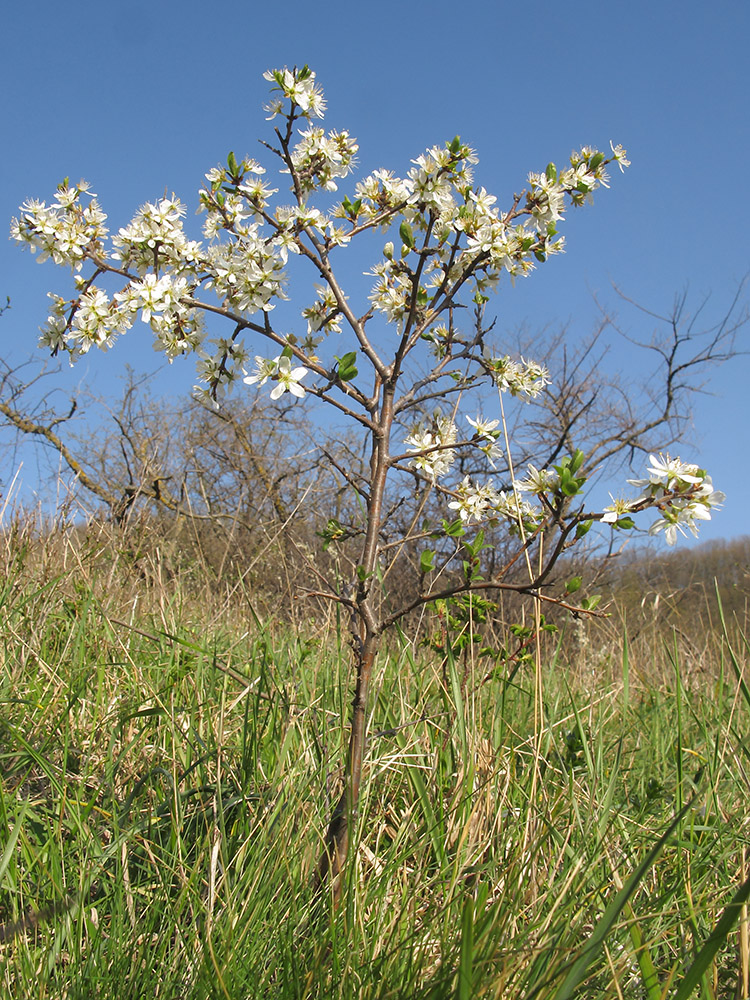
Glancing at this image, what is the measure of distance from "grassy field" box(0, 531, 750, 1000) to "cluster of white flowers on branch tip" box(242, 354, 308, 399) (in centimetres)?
79

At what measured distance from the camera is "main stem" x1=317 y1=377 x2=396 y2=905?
5.22ft

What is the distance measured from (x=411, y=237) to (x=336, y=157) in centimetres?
35

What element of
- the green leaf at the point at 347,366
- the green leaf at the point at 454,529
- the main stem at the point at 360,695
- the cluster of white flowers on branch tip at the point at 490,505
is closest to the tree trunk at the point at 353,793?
the main stem at the point at 360,695

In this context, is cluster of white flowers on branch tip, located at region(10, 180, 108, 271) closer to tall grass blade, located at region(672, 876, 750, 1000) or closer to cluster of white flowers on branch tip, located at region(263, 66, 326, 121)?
cluster of white flowers on branch tip, located at region(263, 66, 326, 121)

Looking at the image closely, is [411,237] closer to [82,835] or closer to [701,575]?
[82,835]

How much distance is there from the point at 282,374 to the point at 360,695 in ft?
2.58

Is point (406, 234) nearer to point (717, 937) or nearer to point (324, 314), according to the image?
point (324, 314)

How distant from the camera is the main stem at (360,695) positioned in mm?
1591

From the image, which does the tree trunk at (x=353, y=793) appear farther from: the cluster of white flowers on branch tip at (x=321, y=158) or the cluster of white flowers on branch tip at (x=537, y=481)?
the cluster of white flowers on branch tip at (x=321, y=158)

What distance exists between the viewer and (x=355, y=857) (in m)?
1.49

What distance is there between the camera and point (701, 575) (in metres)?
15.6

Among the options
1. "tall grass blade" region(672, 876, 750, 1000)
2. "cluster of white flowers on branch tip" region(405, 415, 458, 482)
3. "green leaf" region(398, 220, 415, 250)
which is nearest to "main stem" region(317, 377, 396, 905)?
"cluster of white flowers on branch tip" region(405, 415, 458, 482)

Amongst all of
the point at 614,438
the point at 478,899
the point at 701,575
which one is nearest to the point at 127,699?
the point at 478,899

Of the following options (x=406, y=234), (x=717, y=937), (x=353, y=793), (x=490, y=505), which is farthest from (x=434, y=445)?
(x=717, y=937)
